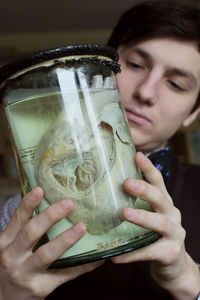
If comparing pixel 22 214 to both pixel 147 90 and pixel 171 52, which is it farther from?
pixel 171 52

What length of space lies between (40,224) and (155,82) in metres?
0.54

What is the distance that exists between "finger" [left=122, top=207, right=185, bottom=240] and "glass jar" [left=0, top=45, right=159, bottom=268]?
19mm

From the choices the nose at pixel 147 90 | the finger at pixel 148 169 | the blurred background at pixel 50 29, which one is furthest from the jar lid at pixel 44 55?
the blurred background at pixel 50 29

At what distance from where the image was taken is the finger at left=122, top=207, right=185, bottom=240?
1.39ft

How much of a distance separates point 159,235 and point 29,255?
7.4 inches

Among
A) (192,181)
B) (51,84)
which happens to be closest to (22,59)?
(51,84)

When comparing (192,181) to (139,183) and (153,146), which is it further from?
(139,183)

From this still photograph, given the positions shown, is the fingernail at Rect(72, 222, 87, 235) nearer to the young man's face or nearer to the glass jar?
the glass jar

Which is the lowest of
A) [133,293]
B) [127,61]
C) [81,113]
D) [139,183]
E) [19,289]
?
[133,293]

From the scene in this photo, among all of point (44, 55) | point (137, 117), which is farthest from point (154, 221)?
point (137, 117)

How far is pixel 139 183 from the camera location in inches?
17.1

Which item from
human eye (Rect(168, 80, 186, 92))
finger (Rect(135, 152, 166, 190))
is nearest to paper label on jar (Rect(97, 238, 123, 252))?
finger (Rect(135, 152, 166, 190))

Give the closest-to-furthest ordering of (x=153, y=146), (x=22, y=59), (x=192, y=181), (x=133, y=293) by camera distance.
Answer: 1. (x=22, y=59)
2. (x=133, y=293)
3. (x=153, y=146)
4. (x=192, y=181)

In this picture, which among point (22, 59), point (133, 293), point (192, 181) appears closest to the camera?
point (22, 59)
